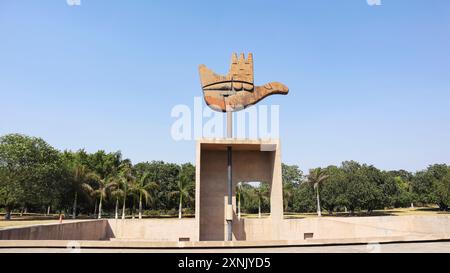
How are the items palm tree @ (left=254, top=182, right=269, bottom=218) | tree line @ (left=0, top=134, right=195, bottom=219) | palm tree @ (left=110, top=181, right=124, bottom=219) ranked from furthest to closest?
palm tree @ (left=254, top=182, right=269, bottom=218) → palm tree @ (left=110, top=181, right=124, bottom=219) → tree line @ (left=0, top=134, right=195, bottom=219)

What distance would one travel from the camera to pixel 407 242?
9.13m

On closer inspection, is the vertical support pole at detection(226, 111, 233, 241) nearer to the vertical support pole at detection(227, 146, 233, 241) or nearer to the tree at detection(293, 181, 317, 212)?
the vertical support pole at detection(227, 146, 233, 241)

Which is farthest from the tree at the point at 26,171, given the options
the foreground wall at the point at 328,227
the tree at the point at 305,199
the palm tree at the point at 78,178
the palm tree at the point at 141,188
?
the tree at the point at 305,199

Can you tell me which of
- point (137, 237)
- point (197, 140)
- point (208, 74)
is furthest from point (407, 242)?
point (137, 237)

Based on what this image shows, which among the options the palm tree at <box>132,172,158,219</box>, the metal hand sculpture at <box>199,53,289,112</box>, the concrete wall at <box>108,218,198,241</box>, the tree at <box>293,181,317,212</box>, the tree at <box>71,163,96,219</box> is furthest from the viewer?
the tree at <box>293,181,317,212</box>

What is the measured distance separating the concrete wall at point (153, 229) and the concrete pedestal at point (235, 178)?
1.60 metres

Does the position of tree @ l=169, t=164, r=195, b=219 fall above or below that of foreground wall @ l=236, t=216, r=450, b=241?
above

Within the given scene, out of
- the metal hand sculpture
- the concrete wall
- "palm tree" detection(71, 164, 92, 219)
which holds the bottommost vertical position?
the concrete wall

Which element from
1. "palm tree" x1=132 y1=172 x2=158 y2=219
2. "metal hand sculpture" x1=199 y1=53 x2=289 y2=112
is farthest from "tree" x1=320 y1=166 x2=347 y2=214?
"metal hand sculpture" x1=199 y1=53 x2=289 y2=112

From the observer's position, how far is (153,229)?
21156 mm

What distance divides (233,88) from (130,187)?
2921cm

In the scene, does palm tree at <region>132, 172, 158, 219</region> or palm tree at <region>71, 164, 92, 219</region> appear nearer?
palm tree at <region>71, 164, 92, 219</region>

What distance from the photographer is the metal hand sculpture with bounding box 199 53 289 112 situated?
17969 mm

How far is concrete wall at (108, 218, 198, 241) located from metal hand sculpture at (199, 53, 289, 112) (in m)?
7.72
